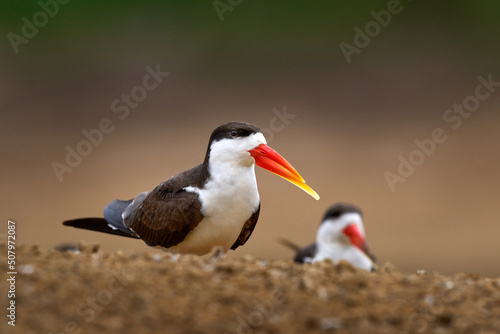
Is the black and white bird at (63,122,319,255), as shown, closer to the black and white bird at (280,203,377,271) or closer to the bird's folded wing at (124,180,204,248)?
the bird's folded wing at (124,180,204,248)

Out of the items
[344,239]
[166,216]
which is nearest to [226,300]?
[166,216]

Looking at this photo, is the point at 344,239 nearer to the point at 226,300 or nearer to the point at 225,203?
the point at 225,203

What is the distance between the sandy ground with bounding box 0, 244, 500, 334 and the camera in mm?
4488

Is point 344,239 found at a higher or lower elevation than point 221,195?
lower

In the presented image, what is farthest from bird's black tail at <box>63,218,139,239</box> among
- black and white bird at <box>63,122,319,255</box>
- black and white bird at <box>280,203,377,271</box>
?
black and white bird at <box>280,203,377,271</box>

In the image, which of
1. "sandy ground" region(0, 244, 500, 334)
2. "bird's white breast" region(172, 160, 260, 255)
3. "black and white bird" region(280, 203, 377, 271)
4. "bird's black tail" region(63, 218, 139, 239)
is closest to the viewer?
"sandy ground" region(0, 244, 500, 334)

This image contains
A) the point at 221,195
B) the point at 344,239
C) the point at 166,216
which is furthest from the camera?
the point at 344,239

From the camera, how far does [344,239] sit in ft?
27.3

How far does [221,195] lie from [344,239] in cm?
184

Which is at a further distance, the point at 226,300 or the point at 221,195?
the point at 221,195

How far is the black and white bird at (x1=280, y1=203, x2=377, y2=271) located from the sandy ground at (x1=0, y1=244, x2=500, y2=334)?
2439 millimetres

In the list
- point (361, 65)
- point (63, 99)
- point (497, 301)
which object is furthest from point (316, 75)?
point (497, 301)

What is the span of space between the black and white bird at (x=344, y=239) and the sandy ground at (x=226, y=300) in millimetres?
2439

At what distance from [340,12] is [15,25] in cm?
817
